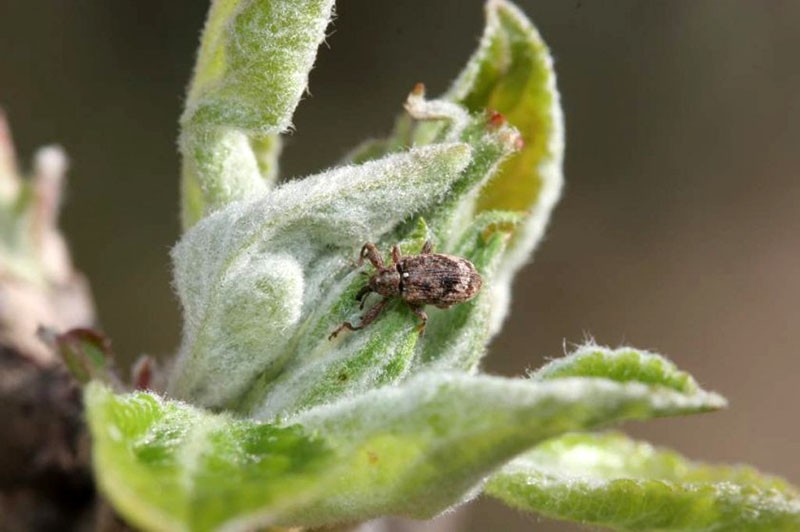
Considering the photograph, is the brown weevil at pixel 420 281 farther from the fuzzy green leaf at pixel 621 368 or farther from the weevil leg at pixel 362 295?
the fuzzy green leaf at pixel 621 368

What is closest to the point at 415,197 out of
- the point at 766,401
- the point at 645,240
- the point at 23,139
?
the point at 23,139

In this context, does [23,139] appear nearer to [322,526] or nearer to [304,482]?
[322,526]

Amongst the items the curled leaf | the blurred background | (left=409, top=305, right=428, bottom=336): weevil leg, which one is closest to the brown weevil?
(left=409, top=305, right=428, bottom=336): weevil leg

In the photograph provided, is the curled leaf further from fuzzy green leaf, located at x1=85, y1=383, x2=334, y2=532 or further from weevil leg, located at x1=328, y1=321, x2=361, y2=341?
fuzzy green leaf, located at x1=85, y1=383, x2=334, y2=532

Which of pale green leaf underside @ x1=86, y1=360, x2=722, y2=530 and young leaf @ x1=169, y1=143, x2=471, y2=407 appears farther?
young leaf @ x1=169, y1=143, x2=471, y2=407

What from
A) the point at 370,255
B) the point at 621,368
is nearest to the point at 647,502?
the point at 621,368

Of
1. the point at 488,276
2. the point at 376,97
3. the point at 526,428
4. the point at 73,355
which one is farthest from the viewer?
the point at 376,97

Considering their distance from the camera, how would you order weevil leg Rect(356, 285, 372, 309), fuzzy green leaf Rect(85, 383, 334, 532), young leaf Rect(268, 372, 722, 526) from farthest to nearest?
1. weevil leg Rect(356, 285, 372, 309)
2. young leaf Rect(268, 372, 722, 526)
3. fuzzy green leaf Rect(85, 383, 334, 532)

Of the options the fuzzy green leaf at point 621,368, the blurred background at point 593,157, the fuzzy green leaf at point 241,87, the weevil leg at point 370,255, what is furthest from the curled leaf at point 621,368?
the blurred background at point 593,157
